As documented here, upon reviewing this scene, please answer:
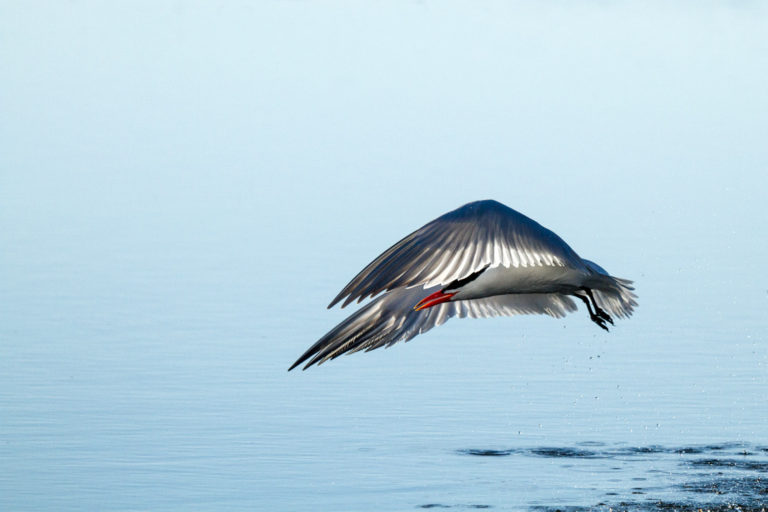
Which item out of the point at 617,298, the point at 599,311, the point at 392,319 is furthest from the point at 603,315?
the point at 392,319

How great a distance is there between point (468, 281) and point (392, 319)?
1.14m

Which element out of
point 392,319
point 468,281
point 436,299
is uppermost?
point 468,281

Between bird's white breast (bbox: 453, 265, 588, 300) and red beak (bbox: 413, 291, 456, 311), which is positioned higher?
bird's white breast (bbox: 453, 265, 588, 300)

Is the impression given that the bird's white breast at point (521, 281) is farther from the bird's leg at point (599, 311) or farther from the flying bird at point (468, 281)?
the bird's leg at point (599, 311)

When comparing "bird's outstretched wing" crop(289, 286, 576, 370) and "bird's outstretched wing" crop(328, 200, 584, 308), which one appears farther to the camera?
"bird's outstretched wing" crop(289, 286, 576, 370)

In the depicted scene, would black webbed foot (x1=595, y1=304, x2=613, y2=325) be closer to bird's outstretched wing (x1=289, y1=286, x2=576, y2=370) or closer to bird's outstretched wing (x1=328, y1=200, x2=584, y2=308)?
bird's outstretched wing (x1=289, y1=286, x2=576, y2=370)

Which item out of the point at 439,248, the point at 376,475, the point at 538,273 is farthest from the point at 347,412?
the point at 439,248

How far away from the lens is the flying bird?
39.9ft

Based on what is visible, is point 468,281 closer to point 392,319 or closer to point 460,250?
point 392,319

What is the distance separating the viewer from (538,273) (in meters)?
14.2

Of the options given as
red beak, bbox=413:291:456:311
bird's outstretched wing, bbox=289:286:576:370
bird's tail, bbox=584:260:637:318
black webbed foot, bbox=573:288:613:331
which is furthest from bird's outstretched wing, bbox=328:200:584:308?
bird's tail, bbox=584:260:637:318

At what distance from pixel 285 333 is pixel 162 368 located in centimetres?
353

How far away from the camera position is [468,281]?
45.3ft

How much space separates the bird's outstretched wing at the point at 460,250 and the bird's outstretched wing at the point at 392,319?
1.55 metres
